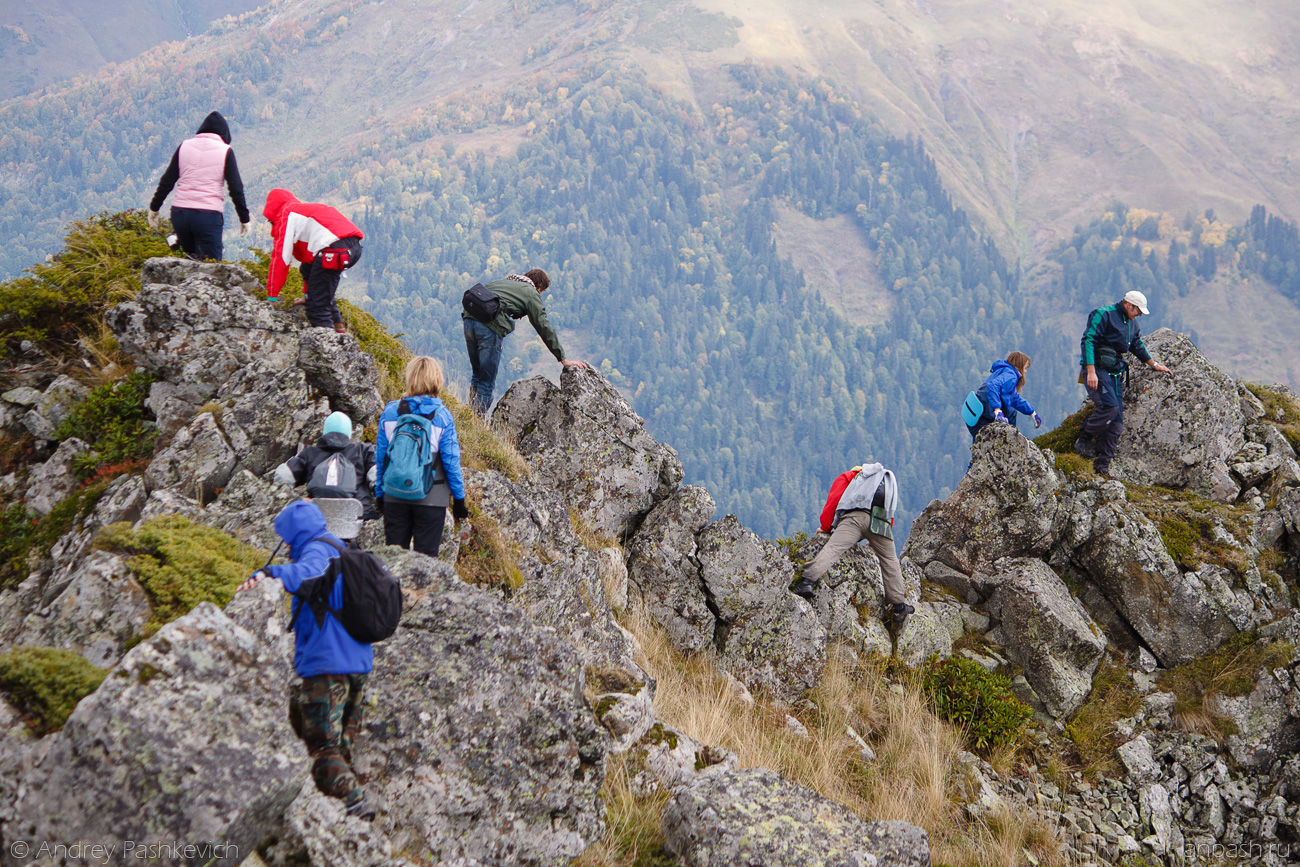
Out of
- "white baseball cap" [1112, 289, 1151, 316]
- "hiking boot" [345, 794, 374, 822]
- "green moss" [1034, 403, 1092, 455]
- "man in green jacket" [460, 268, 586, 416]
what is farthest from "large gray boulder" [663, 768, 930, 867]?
"green moss" [1034, 403, 1092, 455]

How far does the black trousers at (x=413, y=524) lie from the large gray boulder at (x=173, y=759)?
2.65 meters

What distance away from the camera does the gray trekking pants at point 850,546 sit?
10.5 m

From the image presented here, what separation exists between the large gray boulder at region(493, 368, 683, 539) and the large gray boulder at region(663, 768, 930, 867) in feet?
18.4

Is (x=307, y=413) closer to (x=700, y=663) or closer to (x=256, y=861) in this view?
A: (x=256, y=861)

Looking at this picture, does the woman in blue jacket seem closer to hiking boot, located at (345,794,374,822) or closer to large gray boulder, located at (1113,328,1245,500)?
large gray boulder, located at (1113,328,1245,500)

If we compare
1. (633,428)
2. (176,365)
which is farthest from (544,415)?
(176,365)

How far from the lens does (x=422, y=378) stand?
6699 mm

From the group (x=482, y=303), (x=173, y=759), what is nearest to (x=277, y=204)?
(x=482, y=303)

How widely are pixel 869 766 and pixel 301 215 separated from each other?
9341 mm

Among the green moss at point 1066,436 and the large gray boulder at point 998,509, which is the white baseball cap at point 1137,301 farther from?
the large gray boulder at point 998,509

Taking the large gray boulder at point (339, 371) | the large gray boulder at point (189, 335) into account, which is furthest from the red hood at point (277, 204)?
the large gray boulder at point (339, 371)

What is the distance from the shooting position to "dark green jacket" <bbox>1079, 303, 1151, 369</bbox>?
12.5m

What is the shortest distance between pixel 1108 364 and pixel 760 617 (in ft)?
25.3

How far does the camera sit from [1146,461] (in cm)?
1323
